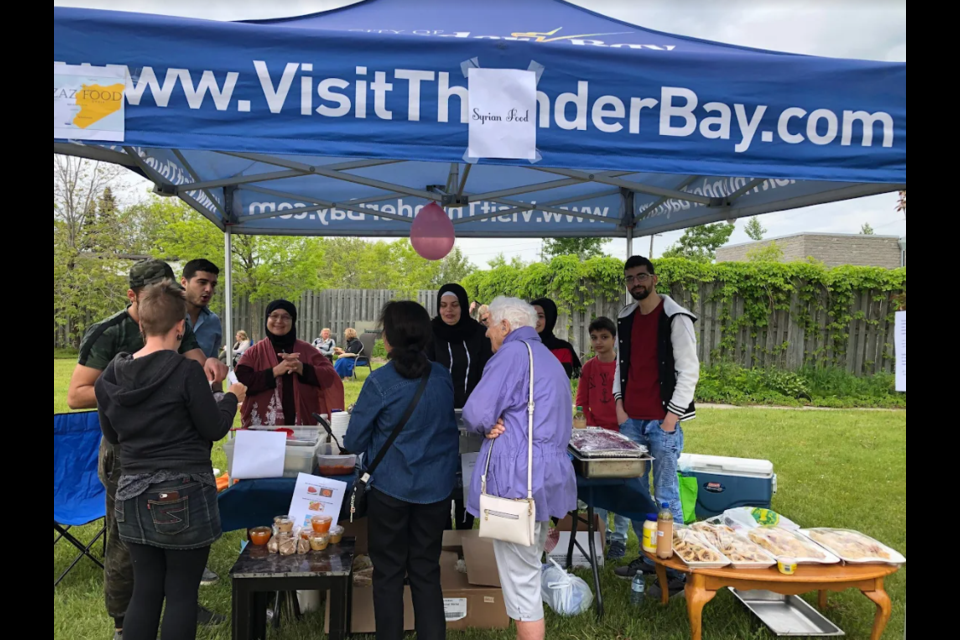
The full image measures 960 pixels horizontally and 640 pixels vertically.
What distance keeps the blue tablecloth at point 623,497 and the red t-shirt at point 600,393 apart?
1.12 meters

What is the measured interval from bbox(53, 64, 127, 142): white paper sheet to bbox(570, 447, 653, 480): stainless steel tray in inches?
97.7

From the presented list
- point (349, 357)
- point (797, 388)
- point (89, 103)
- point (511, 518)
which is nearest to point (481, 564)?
point (511, 518)

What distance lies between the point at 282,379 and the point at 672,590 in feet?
8.98

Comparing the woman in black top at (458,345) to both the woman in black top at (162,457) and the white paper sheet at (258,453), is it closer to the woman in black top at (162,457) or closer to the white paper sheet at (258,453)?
the white paper sheet at (258,453)

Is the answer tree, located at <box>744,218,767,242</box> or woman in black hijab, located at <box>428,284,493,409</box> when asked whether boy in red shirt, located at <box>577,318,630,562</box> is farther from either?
tree, located at <box>744,218,767,242</box>

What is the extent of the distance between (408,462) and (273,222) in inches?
164

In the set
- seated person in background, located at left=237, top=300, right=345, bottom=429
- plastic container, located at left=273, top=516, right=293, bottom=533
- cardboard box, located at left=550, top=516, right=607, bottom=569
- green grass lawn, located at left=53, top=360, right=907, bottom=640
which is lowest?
green grass lawn, located at left=53, top=360, right=907, bottom=640

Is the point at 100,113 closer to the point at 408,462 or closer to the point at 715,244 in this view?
the point at 408,462

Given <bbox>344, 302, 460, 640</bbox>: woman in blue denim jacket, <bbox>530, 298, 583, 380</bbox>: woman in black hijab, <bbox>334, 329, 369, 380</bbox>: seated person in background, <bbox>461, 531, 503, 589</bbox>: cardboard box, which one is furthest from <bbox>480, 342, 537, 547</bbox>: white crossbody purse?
<bbox>334, 329, 369, 380</bbox>: seated person in background

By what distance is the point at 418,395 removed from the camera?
8.38ft

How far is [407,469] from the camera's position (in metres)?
2.54

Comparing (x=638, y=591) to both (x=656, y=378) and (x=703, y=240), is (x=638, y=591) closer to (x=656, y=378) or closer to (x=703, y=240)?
(x=656, y=378)

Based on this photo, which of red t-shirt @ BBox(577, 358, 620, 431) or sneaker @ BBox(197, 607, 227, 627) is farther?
red t-shirt @ BBox(577, 358, 620, 431)

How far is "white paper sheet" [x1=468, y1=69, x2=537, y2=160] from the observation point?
7.00 feet
